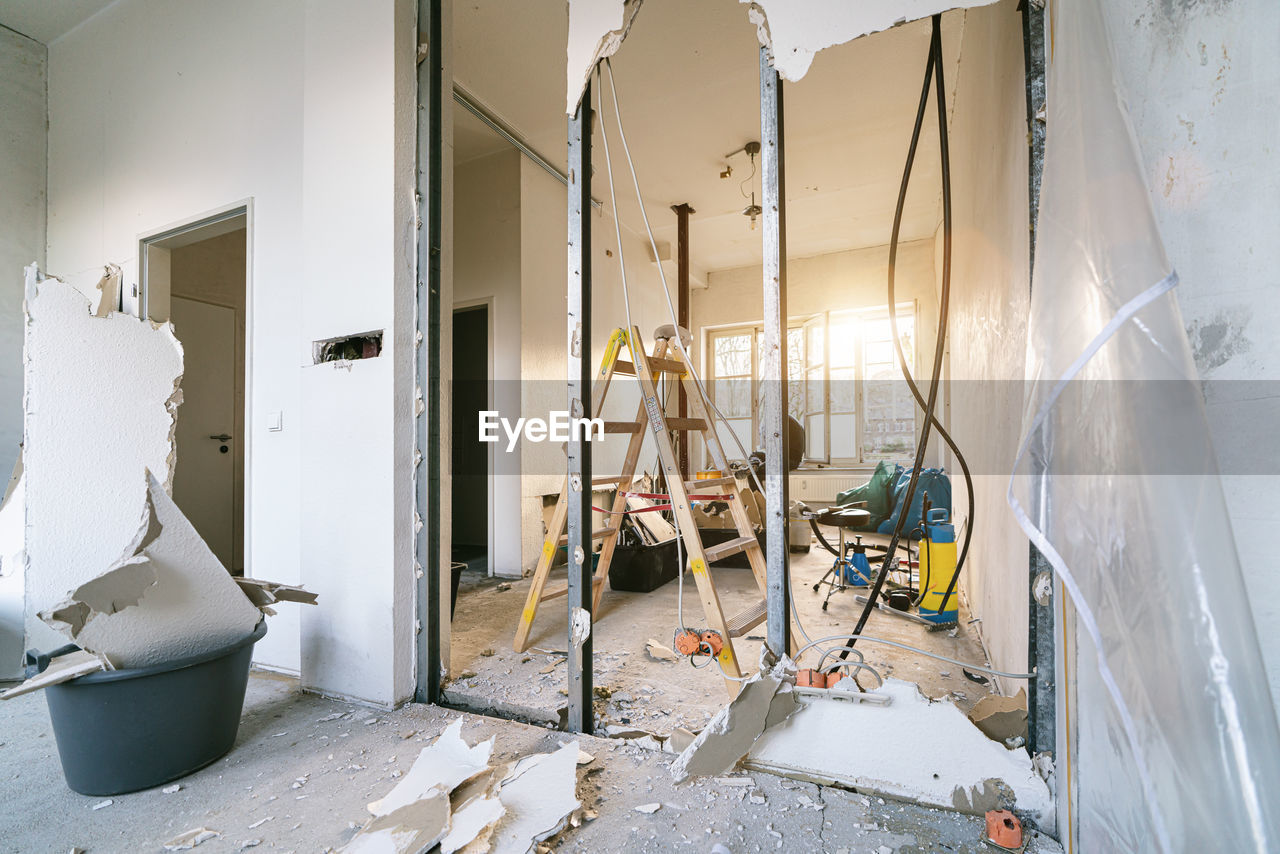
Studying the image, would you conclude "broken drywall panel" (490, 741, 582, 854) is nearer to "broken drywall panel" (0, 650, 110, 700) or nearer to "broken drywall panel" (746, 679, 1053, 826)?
"broken drywall panel" (746, 679, 1053, 826)

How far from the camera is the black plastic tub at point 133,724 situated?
4.58 ft

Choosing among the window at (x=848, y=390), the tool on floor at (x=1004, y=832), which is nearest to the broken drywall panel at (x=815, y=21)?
the tool on floor at (x=1004, y=832)

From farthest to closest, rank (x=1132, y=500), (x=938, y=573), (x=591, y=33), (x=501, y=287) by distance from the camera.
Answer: (x=501, y=287), (x=938, y=573), (x=591, y=33), (x=1132, y=500)

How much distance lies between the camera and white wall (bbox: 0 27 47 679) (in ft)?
10.5

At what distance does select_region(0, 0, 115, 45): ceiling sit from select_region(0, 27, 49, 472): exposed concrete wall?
0.11m

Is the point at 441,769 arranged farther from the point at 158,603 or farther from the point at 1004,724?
the point at 1004,724

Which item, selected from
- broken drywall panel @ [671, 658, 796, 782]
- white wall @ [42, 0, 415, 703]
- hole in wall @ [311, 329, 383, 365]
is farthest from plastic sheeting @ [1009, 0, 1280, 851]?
hole in wall @ [311, 329, 383, 365]

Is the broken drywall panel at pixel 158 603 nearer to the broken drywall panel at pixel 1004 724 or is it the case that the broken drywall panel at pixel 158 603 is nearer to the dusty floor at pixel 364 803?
the dusty floor at pixel 364 803

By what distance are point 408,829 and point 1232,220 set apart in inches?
76.1

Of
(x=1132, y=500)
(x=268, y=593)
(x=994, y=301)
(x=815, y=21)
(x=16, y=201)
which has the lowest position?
(x=268, y=593)

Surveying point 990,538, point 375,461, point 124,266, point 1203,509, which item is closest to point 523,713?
point 375,461

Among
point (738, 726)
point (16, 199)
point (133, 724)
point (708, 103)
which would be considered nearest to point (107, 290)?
point (16, 199)

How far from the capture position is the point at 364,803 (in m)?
1.36

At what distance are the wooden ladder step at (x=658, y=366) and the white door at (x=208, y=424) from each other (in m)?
3.61
